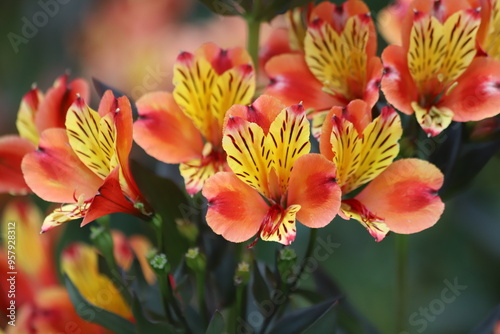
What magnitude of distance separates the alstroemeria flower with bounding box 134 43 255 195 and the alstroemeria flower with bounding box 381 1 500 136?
12 centimetres

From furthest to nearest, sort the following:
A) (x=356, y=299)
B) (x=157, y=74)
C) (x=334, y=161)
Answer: (x=157, y=74) < (x=356, y=299) < (x=334, y=161)

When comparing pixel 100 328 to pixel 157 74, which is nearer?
pixel 100 328

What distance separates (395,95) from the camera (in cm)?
53

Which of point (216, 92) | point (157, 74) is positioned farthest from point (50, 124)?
point (157, 74)

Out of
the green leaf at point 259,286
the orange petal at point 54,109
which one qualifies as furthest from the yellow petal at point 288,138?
the orange petal at point 54,109

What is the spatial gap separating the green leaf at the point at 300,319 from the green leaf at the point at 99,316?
12cm

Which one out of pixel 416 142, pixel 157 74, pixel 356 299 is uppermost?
pixel 416 142

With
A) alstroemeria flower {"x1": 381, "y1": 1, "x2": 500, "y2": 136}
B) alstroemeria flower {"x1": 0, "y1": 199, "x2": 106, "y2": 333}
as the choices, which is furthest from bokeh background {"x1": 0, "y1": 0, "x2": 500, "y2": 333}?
alstroemeria flower {"x1": 381, "y1": 1, "x2": 500, "y2": 136}

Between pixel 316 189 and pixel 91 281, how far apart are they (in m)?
0.28

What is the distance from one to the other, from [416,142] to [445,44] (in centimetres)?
8

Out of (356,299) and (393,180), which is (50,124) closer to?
(393,180)

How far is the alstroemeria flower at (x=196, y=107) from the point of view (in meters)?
0.55

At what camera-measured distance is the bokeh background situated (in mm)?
987

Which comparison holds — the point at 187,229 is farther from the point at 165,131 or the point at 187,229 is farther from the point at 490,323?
the point at 490,323
